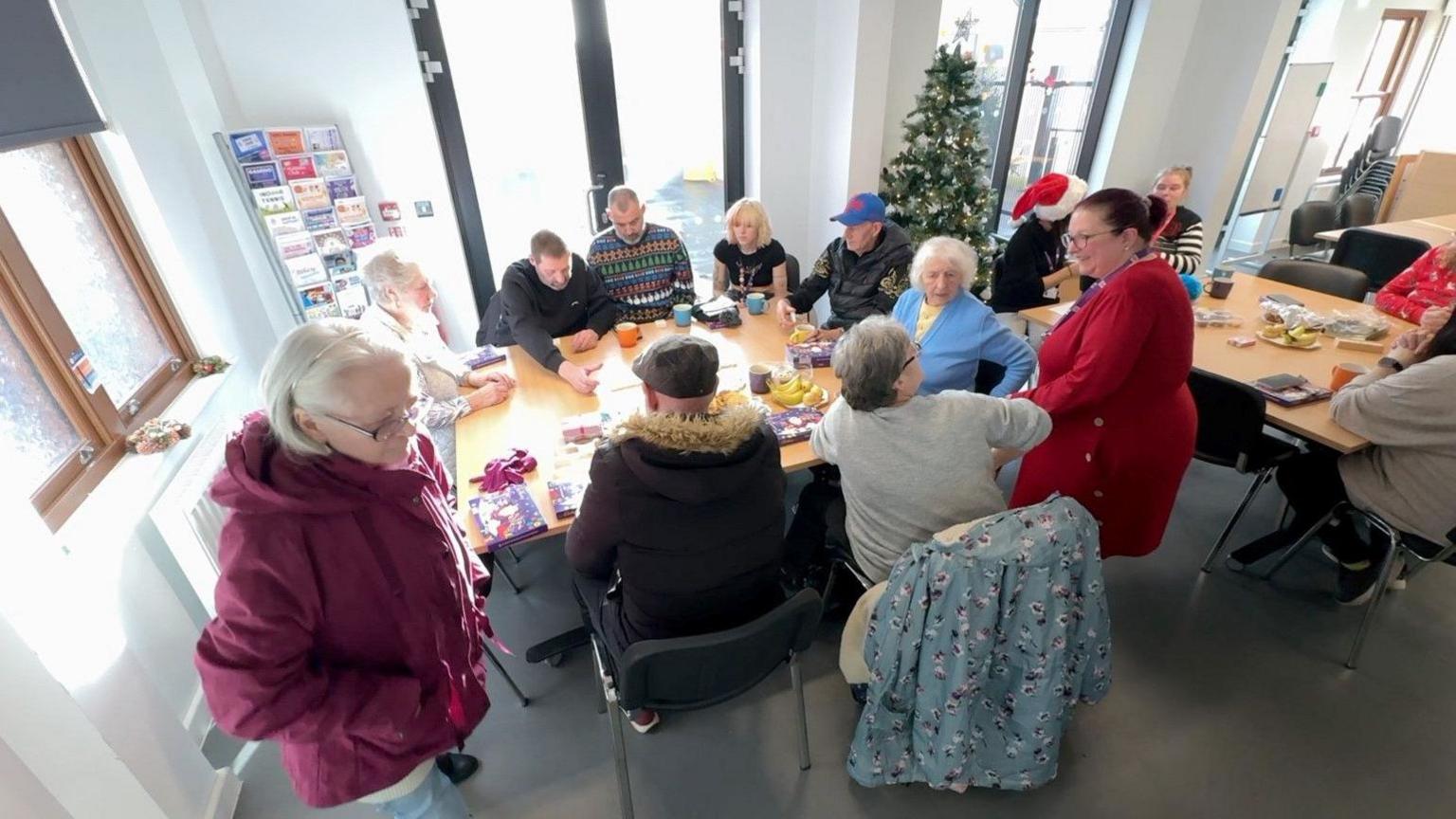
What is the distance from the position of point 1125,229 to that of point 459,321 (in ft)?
13.0

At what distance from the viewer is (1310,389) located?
2334 mm

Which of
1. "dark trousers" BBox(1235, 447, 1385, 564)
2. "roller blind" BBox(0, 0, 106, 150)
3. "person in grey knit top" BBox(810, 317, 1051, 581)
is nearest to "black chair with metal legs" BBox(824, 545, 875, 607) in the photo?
"person in grey knit top" BBox(810, 317, 1051, 581)

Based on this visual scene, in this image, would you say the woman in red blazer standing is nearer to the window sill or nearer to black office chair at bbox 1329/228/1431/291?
the window sill

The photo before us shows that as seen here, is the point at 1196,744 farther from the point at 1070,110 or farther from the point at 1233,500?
the point at 1070,110

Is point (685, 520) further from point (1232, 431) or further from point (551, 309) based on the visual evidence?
Result: point (1232, 431)

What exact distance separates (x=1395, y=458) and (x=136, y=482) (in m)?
4.12

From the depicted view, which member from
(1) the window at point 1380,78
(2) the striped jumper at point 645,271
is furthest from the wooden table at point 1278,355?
(1) the window at point 1380,78

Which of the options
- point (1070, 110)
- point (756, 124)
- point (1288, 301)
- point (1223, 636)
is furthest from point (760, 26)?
point (1223, 636)

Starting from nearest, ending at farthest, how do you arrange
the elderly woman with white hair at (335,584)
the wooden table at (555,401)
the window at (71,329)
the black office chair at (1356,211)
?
the elderly woman with white hair at (335,584) → the window at (71,329) → the wooden table at (555,401) → the black office chair at (1356,211)

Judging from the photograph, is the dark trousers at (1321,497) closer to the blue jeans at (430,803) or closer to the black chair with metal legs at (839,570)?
the black chair with metal legs at (839,570)

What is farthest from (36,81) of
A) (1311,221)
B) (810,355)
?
(1311,221)

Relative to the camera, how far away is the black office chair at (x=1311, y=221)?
525 centimetres

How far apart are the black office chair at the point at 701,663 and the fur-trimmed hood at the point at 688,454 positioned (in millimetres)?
334

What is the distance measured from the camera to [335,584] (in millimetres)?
1121
